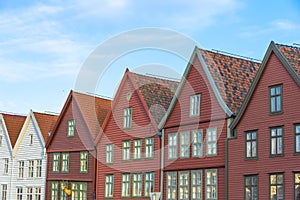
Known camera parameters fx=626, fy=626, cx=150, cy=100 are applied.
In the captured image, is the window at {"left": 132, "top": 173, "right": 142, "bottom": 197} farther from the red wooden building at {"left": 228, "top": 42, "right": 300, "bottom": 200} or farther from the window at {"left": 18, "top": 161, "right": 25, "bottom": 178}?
the window at {"left": 18, "top": 161, "right": 25, "bottom": 178}

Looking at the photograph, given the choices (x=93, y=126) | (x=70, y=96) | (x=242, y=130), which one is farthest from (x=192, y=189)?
(x=70, y=96)

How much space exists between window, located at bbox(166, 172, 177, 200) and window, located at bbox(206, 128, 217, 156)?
4.16m

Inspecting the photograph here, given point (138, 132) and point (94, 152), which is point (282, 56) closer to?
point (138, 132)

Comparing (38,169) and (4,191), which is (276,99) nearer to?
(38,169)

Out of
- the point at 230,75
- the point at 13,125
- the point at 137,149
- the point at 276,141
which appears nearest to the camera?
the point at 276,141

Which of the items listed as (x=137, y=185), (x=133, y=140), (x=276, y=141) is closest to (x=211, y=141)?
(x=276, y=141)

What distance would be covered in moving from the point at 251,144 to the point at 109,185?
16715mm

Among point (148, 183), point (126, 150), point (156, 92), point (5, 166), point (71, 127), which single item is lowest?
point (148, 183)

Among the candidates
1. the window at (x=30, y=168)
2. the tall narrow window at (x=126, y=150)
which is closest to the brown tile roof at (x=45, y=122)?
the window at (x=30, y=168)

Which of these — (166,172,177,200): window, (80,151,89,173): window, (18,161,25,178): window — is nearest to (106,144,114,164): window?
(80,151,89,173): window

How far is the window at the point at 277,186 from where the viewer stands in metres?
37.6

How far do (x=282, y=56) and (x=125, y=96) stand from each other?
17.6 m

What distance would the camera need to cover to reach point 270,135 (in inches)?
1531

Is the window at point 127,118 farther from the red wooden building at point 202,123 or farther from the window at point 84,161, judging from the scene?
the window at point 84,161
